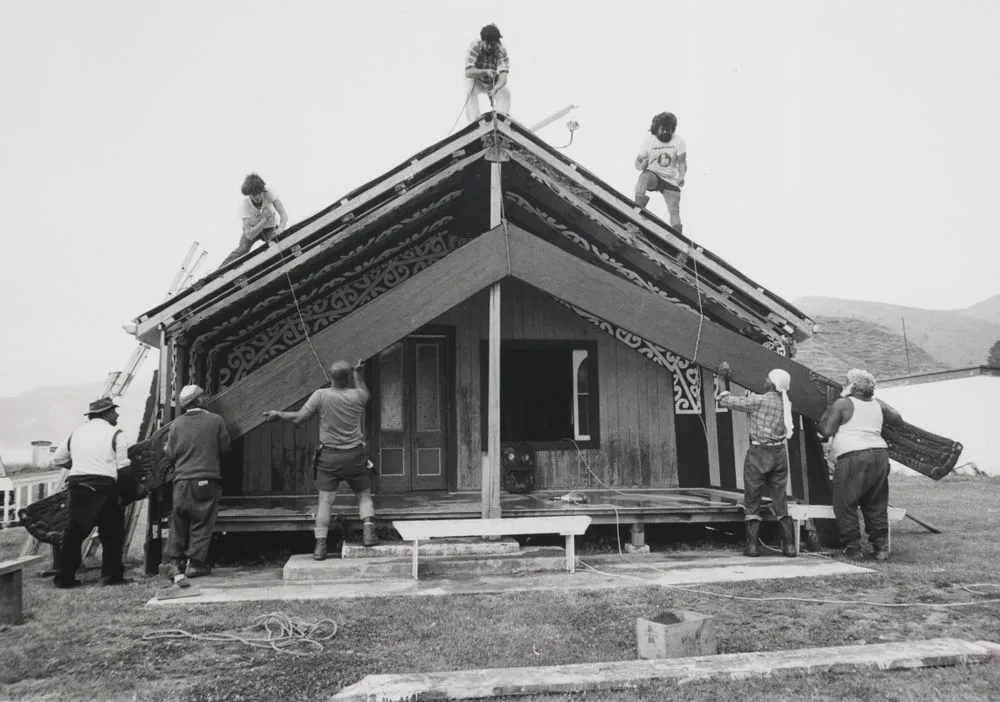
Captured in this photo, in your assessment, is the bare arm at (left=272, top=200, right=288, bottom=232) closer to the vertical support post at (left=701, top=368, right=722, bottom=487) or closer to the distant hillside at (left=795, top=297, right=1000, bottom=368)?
the vertical support post at (left=701, top=368, right=722, bottom=487)

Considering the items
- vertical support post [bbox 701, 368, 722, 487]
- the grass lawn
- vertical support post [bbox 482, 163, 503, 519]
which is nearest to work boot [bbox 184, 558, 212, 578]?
the grass lawn

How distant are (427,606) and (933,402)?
21330mm

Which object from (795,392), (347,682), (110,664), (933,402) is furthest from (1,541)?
(933,402)

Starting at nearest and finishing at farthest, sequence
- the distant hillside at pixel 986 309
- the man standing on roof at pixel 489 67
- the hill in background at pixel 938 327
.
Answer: the man standing on roof at pixel 489 67, the hill in background at pixel 938 327, the distant hillside at pixel 986 309

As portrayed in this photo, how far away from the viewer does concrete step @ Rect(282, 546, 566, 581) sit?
698 cm

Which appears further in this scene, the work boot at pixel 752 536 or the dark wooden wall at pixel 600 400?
the dark wooden wall at pixel 600 400

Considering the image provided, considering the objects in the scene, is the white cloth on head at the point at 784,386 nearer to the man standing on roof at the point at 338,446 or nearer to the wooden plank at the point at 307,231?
the wooden plank at the point at 307,231

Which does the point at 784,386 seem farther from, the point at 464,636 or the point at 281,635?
the point at 281,635

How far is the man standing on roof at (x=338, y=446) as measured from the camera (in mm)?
7359

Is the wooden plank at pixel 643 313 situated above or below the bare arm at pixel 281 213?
below

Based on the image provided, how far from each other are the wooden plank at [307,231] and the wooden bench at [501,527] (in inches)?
114

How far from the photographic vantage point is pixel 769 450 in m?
7.85

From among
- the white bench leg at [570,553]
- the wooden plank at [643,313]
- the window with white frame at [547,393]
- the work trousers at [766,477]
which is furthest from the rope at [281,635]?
the window with white frame at [547,393]

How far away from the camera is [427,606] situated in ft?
19.5
